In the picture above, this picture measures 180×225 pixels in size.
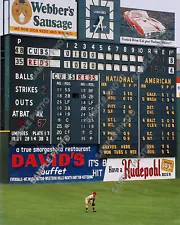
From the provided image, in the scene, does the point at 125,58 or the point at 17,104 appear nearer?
the point at 17,104

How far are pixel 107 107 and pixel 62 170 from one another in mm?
4184

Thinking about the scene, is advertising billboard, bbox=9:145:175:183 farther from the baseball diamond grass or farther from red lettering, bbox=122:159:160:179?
the baseball diamond grass

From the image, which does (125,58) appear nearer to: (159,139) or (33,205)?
(159,139)

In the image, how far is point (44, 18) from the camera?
35.4m

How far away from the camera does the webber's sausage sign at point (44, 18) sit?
34.4m

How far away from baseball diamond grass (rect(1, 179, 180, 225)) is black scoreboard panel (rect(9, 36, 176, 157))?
Result: 7.34 ft

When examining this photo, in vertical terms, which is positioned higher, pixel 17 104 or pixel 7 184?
pixel 17 104

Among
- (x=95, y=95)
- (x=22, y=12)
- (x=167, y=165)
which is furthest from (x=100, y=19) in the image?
(x=167, y=165)

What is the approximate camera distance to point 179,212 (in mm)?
29281

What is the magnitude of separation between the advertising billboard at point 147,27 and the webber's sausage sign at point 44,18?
3.27 m

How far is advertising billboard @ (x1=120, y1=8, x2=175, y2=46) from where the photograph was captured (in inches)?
1491

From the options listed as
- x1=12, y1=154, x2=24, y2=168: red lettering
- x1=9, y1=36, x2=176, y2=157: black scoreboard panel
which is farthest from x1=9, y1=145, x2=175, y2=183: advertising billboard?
x1=9, y1=36, x2=176, y2=157: black scoreboard panel

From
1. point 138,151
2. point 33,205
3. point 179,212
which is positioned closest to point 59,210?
point 33,205

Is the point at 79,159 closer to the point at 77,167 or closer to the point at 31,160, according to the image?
the point at 77,167
